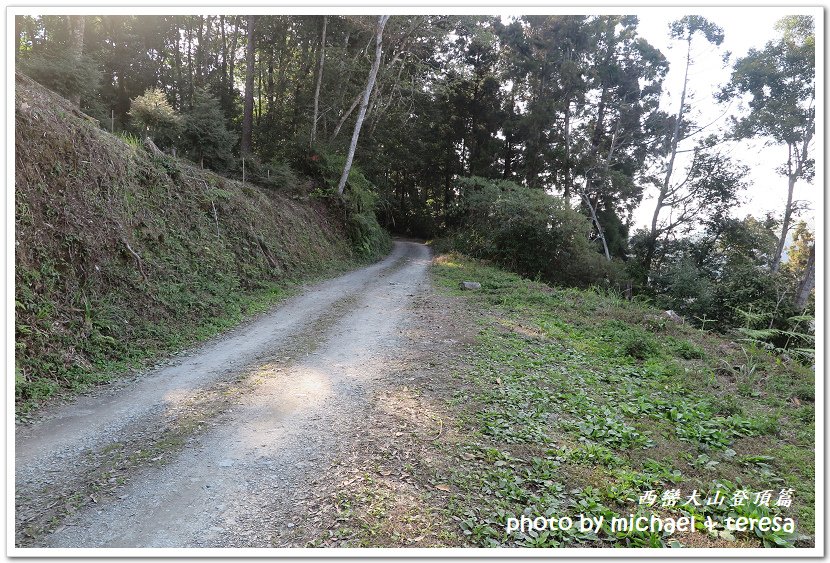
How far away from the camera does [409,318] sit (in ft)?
28.4

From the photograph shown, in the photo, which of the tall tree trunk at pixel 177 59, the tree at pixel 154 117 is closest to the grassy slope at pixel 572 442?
the tree at pixel 154 117

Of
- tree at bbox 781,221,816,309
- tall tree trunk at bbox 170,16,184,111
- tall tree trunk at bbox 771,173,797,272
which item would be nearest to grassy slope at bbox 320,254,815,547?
tree at bbox 781,221,816,309

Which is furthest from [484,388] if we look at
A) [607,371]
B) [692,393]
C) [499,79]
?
[499,79]

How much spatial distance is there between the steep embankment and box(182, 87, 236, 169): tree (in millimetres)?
2388

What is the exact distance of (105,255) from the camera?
646cm

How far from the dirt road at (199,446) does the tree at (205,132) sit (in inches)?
354

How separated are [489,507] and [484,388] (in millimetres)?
2207

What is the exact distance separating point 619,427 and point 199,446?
4.01 metres

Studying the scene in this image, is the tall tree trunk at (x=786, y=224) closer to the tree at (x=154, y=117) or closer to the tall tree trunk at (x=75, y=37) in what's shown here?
the tree at (x=154, y=117)

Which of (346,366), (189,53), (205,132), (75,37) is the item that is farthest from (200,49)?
(346,366)

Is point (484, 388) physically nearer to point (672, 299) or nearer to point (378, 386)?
point (378, 386)

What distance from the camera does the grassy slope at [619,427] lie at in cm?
303

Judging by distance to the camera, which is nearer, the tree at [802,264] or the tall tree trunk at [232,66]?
the tree at [802,264]

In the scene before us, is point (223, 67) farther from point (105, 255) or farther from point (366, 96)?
point (105, 255)
